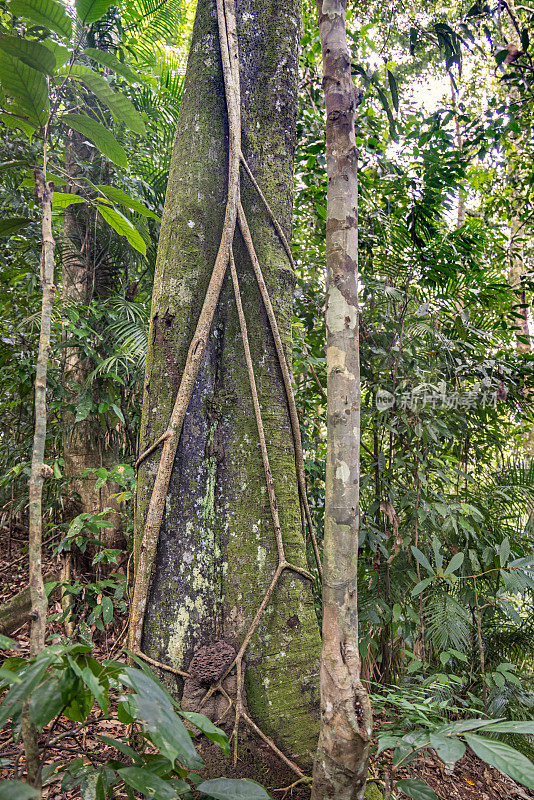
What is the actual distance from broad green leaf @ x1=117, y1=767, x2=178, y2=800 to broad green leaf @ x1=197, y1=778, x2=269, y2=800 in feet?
0.29

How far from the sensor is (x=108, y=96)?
1274 mm

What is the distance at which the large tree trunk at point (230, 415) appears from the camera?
1.35m

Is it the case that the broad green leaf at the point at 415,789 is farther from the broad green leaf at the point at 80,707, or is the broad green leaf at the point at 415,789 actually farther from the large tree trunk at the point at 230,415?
the broad green leaf at the point at 80,707

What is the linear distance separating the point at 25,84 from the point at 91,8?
13.9 inches

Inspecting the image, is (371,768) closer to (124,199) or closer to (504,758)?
(504,758)

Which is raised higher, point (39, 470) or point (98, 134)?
point (98, 134)

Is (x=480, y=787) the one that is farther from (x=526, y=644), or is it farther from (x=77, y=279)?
(x=77, y=279)

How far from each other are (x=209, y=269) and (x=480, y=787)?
2432mm

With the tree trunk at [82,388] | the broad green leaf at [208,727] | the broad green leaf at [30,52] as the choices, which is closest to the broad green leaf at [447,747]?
the broad green leaf at [208,727]

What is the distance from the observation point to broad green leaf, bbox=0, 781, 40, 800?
600mm

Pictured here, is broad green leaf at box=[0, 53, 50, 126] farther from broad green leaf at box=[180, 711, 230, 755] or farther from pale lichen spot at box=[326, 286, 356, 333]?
broad green leaf at box=[180, 711, 230, 755]

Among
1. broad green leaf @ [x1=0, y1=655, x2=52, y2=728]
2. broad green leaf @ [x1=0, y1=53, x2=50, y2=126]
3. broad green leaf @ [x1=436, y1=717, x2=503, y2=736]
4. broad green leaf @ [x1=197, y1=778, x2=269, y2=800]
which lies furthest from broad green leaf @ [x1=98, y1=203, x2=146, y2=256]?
broad green leaf @ [x1=436, y1=717, x2=503, y2=736]

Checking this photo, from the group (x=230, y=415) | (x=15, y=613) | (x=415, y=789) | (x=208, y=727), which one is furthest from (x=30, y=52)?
(x=15, y=613)

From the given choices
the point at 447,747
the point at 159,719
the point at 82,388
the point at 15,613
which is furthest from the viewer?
the point at 82,388
